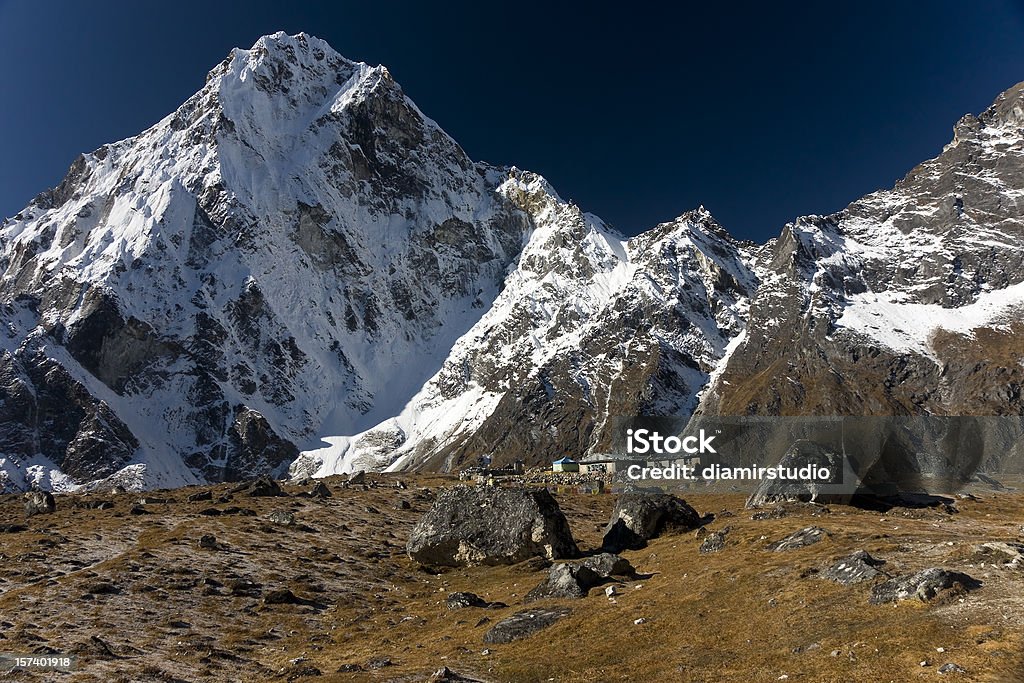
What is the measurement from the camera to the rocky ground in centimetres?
2467

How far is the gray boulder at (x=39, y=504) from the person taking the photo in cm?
6538

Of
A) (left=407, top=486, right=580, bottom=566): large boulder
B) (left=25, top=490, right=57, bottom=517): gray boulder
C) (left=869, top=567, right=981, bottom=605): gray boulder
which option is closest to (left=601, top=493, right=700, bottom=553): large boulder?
(left=407, top=486, right=580, bottom=566): large boulder

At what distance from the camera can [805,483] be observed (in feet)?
198

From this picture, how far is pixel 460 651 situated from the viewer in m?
30.6

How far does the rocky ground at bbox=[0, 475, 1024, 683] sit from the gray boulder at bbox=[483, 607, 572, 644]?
26 centimetres

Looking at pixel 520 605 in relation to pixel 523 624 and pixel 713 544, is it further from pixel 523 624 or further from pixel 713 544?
pixel 713 544

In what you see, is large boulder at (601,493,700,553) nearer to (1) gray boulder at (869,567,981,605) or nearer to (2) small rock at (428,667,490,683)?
(1) gray boulder at (869,567,981,605)

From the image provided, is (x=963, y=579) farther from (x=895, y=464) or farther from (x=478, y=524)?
(x=895, y=464)

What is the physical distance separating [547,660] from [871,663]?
11.7 meters

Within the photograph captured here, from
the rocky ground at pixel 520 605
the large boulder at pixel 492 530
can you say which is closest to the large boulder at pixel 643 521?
the rocky ground at pixel 520 605

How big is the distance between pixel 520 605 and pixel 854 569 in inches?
658

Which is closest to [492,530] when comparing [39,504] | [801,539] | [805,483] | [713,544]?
[713,544]

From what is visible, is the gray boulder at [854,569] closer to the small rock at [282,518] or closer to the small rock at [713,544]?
the small rock at [713,544]

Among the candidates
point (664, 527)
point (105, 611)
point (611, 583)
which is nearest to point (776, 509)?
point (664, 527)
